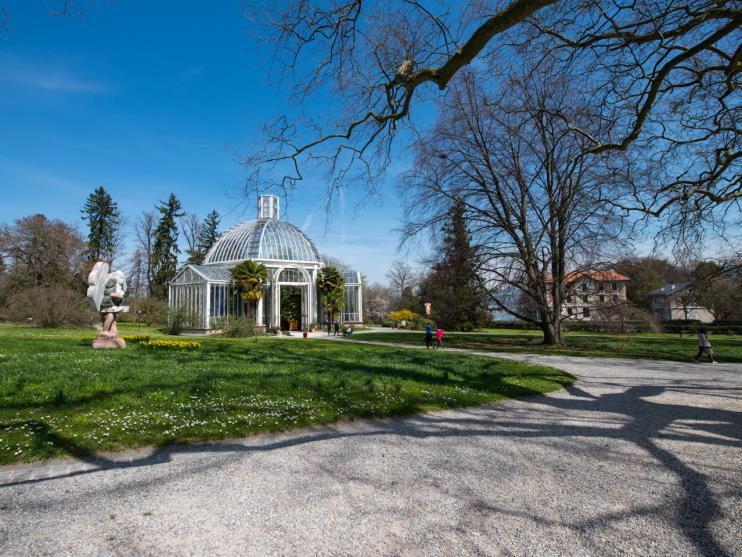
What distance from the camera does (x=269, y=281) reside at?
31344 mm


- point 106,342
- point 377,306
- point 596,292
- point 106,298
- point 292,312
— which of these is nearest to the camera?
point 106,342

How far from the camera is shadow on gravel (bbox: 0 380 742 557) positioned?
10.9 feet

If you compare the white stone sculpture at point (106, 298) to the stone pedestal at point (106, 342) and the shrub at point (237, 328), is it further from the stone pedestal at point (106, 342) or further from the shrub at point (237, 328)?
the shrub at point (237, 328)

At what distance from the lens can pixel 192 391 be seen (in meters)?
6.91

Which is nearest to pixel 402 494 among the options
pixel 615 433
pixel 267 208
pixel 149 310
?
pixel 615 433

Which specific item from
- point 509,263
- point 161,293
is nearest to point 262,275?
point 509,263

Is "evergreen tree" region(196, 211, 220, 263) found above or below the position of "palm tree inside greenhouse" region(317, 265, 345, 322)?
above

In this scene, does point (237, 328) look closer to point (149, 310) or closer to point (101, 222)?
point (149, 310)

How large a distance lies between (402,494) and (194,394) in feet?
14.4

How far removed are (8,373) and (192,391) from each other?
11.8 ft

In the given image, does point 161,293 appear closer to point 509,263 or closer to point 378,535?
point 509,263

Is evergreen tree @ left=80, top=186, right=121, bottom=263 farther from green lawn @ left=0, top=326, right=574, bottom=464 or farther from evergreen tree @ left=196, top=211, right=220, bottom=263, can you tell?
green lawn @ left=0, top=326, right=574, bottom=464

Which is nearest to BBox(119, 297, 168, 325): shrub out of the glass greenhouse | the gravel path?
the glass greenhouse

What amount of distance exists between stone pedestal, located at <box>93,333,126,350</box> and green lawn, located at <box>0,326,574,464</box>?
2.01 metres
